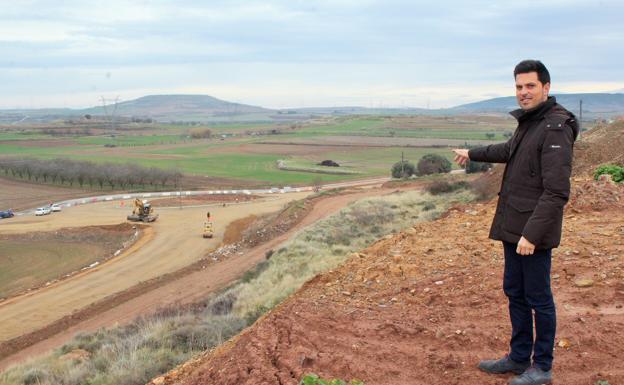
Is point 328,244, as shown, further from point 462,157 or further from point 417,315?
point 462,157

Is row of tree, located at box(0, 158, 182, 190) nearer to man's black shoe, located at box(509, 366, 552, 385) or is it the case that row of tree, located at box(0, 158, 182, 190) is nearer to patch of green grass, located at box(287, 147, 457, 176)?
patch of green grass, located at box(287, 147, 457, 176)

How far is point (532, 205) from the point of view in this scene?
4523mm

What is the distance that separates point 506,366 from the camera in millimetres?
5016

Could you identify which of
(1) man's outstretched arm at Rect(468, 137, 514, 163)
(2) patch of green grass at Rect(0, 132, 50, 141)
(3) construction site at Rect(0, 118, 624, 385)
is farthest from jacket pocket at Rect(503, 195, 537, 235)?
(2) patch of green grass at Rect(0, 132, 50, 141)

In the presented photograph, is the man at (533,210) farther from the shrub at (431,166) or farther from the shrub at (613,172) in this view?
the shrub at (431,166)

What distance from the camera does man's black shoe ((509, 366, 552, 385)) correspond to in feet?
15.4

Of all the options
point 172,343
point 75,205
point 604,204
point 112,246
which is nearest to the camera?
point 172,343

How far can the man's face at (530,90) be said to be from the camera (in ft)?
14.6

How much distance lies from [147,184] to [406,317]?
74.4 metres

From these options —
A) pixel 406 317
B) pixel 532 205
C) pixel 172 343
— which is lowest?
pixel 172 343

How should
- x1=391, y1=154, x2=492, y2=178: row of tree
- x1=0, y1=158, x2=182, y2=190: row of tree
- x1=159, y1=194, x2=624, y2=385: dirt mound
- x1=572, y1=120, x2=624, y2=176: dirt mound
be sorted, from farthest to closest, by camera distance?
x1=0, y1=158, x2=182, y2=190: row of tree
x1=391, y1=154, x2=492, y2=178: row of tree
x1=572, y1=120, x2=624, y2=176: dirt mound
x1=159, y1=194, x2=624, y2=385: dirt mound

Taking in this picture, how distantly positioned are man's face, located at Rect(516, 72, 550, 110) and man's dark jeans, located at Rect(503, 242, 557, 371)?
1.16 metres

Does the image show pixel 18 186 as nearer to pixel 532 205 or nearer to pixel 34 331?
pixel 34 331

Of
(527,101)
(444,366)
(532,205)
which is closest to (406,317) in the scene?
(444,366)
